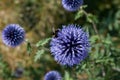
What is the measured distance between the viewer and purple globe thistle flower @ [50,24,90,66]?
2611 mm

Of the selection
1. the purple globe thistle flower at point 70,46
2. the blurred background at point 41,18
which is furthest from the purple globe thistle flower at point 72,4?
the blurred background at point 41,18

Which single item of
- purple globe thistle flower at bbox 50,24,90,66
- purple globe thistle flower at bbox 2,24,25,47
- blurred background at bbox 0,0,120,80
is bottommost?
purple globe thistle flower at bbox 50,24,90,66

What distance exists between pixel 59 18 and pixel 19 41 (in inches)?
74.0

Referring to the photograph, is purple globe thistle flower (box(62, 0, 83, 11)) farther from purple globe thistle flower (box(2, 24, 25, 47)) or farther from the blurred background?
the blurred background

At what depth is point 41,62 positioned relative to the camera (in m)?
4.64

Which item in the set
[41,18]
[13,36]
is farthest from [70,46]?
[41,18]

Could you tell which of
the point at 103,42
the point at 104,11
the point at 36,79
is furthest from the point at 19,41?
the point at 104,11

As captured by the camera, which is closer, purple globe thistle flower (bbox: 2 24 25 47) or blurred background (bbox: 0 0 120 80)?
purple globe thistle flower (bbox: 2 24 25 47)

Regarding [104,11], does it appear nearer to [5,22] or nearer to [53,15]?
[53,15]

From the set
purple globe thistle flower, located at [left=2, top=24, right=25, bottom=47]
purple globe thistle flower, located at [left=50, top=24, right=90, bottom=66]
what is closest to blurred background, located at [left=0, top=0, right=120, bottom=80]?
purple globe thistle flower, located at [left=2, top=24, right=25, bottom=47]

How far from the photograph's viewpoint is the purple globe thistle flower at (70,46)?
2611mm

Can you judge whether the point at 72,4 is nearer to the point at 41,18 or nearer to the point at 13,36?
the point at 13,36

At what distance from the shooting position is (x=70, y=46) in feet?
8.58

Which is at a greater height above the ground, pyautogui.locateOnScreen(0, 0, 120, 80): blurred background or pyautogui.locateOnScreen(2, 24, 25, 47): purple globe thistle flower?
pyautogui.locateOnScreen(0, 0, 120, 80): blurred background
